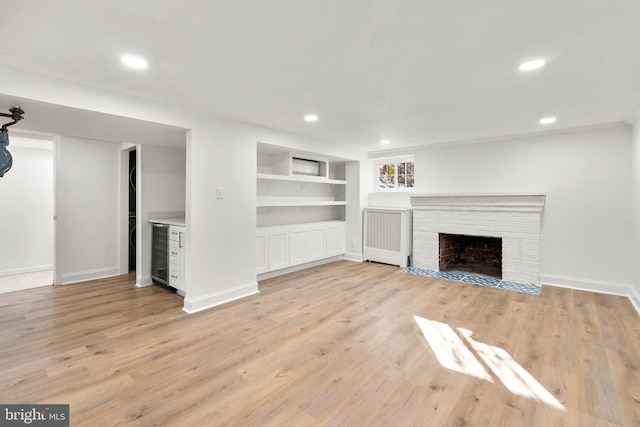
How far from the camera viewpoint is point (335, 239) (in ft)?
19.4

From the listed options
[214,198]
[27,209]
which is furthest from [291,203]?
[27,209]

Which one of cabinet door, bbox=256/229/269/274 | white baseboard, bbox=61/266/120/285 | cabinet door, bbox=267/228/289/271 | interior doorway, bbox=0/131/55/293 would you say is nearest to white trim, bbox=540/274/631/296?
cabinet door, bbox=267/228/289/271

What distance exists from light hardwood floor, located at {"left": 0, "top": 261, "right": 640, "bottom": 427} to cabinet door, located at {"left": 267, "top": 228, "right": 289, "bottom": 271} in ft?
2.95

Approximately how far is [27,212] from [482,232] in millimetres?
7674

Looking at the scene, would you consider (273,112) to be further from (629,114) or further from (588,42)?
(629,114)

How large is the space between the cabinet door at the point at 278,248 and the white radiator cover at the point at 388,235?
1.86 metres

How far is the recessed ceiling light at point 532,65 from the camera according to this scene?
214cm

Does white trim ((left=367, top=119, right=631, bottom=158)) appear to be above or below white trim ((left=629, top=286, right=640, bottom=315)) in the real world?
above

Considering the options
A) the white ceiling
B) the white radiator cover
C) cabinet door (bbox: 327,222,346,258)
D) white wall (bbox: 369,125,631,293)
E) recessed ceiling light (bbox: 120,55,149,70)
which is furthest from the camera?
cabinet door (bbox: 327,222,346,258)

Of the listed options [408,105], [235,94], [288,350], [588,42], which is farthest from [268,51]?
[288,350]

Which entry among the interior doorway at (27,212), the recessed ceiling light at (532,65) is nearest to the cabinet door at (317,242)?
the recessed ceiling light at (532,65)

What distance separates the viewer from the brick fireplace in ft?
14.4

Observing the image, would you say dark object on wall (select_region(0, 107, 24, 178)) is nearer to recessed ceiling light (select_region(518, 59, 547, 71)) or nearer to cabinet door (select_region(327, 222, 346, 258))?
recessed ceiling light (select_region(518, 59, 547, 71))

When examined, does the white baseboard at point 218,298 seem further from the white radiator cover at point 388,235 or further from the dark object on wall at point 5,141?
the white radiator cover at point 388,235
